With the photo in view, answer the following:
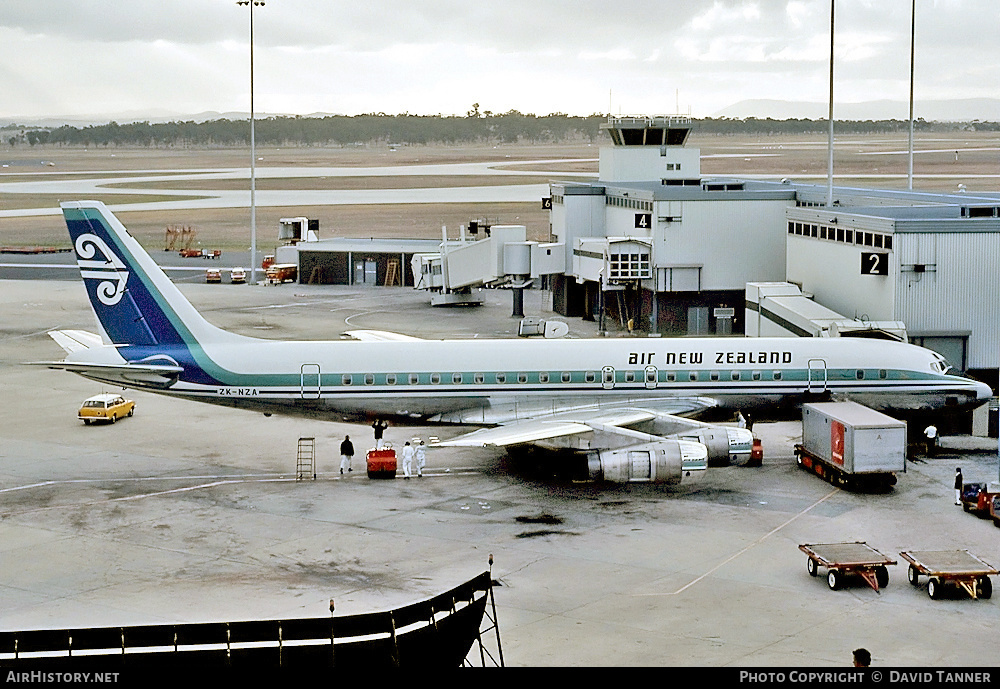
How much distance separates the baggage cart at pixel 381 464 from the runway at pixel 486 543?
Answer: 2.34 feet

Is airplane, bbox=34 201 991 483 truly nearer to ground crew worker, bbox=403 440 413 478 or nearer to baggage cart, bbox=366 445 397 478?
ground crew worker, bbox=403 440 413 478

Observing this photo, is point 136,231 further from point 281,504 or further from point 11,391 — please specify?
point 281,504

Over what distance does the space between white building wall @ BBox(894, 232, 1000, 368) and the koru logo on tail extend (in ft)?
95.0

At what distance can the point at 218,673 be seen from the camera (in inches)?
650

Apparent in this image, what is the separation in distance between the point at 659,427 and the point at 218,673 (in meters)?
25.9

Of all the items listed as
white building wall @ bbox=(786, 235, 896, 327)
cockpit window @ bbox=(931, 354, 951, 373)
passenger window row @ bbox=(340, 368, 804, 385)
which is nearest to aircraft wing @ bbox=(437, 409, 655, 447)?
passenger window row @ bbox=(340, 368, 804, 385)

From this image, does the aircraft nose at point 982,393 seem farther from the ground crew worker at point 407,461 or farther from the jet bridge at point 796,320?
the ground crew worker at point 407,461

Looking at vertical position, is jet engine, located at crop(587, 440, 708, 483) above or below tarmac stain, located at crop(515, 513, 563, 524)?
above

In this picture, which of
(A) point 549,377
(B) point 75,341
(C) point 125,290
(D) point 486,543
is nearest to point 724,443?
→ (A) point 549,377

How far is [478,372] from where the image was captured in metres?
41.7

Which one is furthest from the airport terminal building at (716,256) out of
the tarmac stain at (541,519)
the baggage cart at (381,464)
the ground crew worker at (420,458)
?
the baggage cart at (381,464)

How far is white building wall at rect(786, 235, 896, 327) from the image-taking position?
165ft

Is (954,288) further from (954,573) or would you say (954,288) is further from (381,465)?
(381,465)

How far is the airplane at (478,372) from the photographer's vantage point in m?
40.6
